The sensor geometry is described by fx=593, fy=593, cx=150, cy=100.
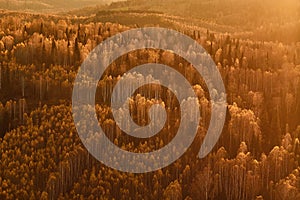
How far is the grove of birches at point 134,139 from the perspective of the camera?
427 ft

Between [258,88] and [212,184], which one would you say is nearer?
[212,184]

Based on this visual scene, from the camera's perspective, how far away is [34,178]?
5113 inches

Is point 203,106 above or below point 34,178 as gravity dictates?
above

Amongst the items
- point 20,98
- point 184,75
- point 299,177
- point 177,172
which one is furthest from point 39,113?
point 299,177

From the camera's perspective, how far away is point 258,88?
183375 millimetres

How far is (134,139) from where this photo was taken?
146m

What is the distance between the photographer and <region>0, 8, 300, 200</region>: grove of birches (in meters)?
130

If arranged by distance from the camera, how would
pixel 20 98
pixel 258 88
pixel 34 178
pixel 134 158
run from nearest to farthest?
pixel 34 178
pixel 134 158
pixel 20 98
pixel 258 88

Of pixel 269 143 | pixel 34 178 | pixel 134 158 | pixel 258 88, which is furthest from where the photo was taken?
pixel 258 88

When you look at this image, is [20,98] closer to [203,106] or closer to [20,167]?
[20,167]

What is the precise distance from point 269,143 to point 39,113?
193 feet

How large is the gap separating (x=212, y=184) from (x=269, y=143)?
24.1 metres

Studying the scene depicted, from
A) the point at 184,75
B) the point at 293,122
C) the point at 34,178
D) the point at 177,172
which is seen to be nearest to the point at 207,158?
the point at 177,172

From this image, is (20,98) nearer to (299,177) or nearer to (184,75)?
(184,75)
